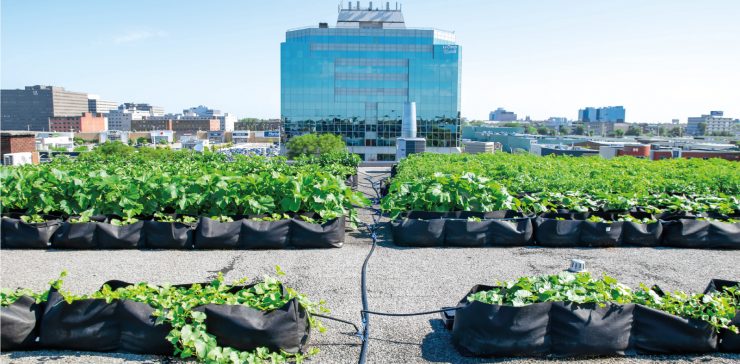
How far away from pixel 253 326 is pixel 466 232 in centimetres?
739

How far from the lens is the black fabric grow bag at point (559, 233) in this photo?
12805 mm

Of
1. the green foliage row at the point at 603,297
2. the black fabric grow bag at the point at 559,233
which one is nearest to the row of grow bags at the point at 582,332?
the green foliage row at the point at 603,297

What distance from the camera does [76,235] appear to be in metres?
11.9

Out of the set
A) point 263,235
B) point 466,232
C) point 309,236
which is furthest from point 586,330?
point 263,235

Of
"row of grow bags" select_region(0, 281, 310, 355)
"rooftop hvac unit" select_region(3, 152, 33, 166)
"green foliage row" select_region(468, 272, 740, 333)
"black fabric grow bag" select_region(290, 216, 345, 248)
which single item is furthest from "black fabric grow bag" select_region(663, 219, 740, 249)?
"rooftop hvac unit" select_region(3, 152, 33, 166)

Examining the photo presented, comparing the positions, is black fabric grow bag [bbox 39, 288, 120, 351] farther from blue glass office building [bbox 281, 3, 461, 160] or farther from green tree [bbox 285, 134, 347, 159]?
blue glass office building [bbox 281, 3, 461, 160]

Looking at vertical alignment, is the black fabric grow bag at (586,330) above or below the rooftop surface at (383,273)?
above

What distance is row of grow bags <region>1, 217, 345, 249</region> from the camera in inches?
473

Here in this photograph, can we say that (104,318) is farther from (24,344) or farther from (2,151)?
(2,151)

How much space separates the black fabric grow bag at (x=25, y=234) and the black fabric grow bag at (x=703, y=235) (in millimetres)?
14742

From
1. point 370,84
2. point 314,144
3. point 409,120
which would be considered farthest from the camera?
point 370,84

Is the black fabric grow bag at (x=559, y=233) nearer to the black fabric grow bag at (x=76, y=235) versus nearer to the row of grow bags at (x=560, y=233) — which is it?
the row of grow bags at (x=560, y=233)

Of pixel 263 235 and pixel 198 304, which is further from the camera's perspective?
pixel 263 235

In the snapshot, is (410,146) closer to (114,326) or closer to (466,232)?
(466,232)
